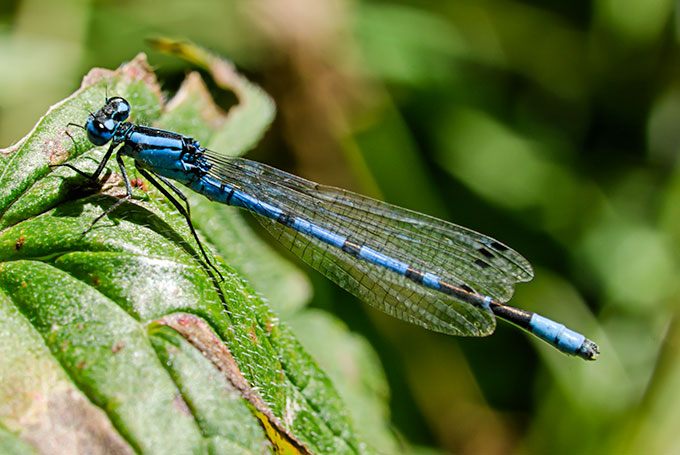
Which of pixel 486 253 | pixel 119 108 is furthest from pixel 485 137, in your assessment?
pixel 119 108

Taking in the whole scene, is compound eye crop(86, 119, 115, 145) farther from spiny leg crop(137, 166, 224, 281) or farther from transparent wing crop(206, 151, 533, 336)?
transparent wing crop(206, 151, 533, 336)

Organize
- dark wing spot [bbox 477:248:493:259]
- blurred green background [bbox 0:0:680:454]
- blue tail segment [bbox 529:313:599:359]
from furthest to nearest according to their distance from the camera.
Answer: blurred green background [bbox 0:0:680:454] → dark wing spot [bbox 477:248:493:259] → blue tail segment [bbox 529:313:599:359]

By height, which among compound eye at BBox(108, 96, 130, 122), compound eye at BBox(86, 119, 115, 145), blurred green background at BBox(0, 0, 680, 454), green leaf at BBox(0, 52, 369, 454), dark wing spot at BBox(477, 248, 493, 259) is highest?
blurred green background at BBox(0, 0, 680, 454)

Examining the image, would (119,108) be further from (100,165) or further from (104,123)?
(100,165)

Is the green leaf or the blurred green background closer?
the green leaf

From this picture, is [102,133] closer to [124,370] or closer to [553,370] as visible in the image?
[124,370]

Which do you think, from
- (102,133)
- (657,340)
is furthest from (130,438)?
(657,340)

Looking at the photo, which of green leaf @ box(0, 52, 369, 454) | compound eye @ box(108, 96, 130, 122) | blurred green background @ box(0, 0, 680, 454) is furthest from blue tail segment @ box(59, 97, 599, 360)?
blurred green background @ box(0, 0, 680, 454)
